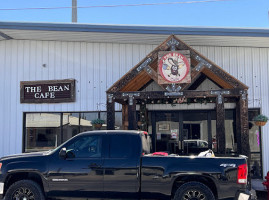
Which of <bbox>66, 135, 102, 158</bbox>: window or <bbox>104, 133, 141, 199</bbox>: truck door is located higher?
<bbox>66, 135, 102, 158</bbox>: window

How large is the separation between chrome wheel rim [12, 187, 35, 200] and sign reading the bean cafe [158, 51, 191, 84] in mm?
4587

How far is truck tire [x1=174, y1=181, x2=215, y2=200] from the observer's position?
6.18 m

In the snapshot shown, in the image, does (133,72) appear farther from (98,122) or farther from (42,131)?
(42,131)

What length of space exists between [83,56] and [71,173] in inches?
265

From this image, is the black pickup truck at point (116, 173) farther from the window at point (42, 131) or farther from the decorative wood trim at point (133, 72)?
the window at point (42, 131)

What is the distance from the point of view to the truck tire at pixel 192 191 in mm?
6180

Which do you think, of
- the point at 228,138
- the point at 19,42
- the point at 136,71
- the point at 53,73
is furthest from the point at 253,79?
the point at 19,42

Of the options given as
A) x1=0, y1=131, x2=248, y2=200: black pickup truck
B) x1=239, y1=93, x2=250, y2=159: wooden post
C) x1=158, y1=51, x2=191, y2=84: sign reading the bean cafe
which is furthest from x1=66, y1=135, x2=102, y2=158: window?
x1=239, y1=93, x2=250, y2=159: wooden post

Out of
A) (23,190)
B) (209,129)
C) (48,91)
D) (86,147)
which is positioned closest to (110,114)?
(86,147)

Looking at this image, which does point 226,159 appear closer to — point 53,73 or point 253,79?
point 253,79

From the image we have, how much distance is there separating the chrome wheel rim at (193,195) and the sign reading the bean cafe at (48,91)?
283 inches

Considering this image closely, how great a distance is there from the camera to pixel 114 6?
662 inches

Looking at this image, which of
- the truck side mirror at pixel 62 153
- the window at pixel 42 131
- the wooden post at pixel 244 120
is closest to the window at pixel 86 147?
the truck side mirror at pixel 62 153

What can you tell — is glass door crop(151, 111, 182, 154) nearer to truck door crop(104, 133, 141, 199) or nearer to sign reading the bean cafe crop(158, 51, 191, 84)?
sign reading the bean cafe crop(158, 51, 191, 84)
